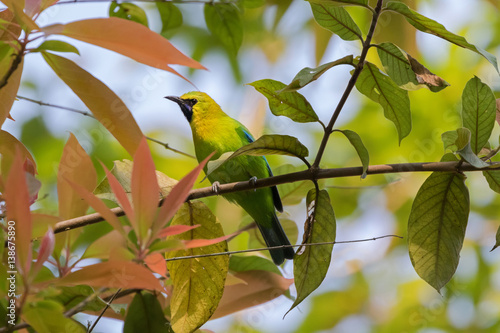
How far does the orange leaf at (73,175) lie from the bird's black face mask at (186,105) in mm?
2348

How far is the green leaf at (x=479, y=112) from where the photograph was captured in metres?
1.35

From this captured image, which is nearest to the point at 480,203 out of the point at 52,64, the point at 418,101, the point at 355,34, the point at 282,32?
the point at 418,101

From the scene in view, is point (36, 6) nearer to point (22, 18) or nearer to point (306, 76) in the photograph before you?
point (22, 18)

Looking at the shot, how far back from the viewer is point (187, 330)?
1.28 m

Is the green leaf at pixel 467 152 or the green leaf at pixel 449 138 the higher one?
the green leaf at pixel 467 152

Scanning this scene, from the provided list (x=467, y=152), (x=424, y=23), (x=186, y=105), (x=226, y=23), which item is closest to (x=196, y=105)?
(x=186, y=105)

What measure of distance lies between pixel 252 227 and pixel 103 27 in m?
1.40

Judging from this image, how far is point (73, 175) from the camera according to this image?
4.10 ft

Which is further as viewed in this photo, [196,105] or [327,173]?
[196,105]

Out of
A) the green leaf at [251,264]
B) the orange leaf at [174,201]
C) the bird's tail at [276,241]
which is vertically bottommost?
the bird's tail at [276,241]

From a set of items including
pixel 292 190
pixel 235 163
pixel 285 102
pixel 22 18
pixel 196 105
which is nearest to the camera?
pixel 22 18

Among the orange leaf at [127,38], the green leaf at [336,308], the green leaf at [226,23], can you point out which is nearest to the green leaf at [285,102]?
the orange leaf at [127,38]

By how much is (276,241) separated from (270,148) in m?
1.55

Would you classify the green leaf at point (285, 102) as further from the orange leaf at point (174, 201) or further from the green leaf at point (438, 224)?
the orange leaf at point (174, 201)
